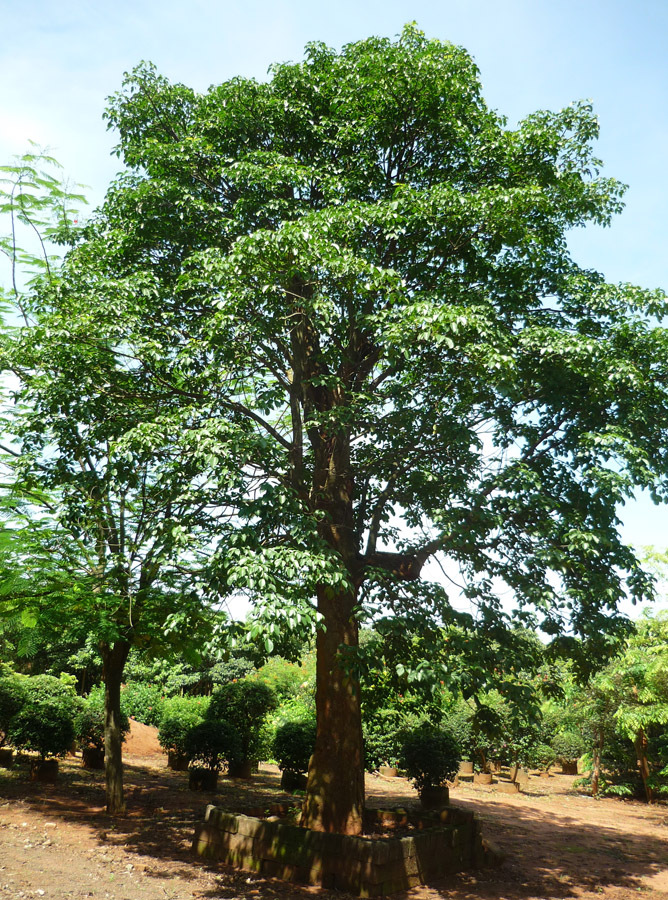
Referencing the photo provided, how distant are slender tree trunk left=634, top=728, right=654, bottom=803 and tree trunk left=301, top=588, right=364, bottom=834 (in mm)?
11896

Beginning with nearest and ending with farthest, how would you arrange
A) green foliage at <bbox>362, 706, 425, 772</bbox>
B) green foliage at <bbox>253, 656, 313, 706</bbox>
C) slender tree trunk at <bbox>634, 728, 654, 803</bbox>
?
green foliage at <bbox>362, 706, 425, 772</bbox>, slender tree trunk at <bbox>634, 728, 654, 803</bbox>, green foliage at <bbox>253, 656, 313, 706</bbox>

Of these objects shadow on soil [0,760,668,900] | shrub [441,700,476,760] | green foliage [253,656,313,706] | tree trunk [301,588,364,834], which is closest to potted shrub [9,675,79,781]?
shadow on soil [0,760,668,900]

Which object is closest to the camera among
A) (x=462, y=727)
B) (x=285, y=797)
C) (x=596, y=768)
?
(x=285, y=797)

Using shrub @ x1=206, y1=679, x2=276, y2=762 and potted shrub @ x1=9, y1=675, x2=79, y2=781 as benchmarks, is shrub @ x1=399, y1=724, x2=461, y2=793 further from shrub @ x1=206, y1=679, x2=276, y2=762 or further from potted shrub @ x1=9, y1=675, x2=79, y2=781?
potted shrub @ x1=9, y1=675, x2=79, y2=781

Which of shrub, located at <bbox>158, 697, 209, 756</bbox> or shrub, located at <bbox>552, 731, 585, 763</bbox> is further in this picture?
shrub, located at <bbox>552, 731, 585, 763</bbox>

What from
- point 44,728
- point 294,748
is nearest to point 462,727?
point 294,748

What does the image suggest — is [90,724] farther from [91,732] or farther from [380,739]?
[380,739]

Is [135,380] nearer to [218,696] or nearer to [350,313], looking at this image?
[350,313]

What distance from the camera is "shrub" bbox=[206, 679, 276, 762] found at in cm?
1642

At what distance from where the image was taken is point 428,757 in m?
12.7

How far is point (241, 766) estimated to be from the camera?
1705 centimetres

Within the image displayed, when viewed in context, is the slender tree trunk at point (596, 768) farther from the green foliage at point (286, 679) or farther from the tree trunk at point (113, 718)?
the tree trunk at point (113, 718)

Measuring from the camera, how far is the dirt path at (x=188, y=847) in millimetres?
7980

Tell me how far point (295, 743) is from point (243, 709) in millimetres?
2307
